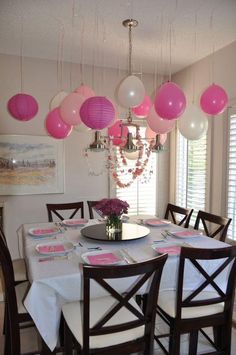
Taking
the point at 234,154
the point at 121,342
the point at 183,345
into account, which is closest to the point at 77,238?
the point at 121,342

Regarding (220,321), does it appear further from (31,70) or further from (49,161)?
(31,70)

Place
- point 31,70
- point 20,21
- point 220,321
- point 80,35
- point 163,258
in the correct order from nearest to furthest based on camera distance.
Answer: point 163,258 < point 220,321 < point 20,21 < point 80,35 < point 31,70

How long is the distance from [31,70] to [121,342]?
3648 mm

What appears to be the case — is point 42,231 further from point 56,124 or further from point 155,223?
point 155,223

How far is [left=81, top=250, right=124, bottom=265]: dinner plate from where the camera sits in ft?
6.54

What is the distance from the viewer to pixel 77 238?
2623 millimetres

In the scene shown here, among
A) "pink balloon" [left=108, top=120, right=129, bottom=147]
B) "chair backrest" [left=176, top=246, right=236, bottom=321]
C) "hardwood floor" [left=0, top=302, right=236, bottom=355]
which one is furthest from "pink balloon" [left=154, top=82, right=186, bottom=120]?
"hardwood floor" [left=0, top=302, right=236, bottom=355]

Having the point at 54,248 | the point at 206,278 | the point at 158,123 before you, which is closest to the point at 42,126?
the point at 158,123

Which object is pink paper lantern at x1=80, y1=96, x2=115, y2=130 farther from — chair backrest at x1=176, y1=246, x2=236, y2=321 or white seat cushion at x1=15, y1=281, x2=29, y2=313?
white seat cushion at x1=15, y1=281, x2=29, y2=313

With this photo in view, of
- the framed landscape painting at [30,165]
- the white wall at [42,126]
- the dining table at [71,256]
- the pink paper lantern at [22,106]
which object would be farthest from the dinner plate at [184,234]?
the framed landscape painting at [30,165]

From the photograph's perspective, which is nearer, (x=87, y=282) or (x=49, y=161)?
(x=87, y=282)

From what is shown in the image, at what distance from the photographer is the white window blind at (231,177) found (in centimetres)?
343

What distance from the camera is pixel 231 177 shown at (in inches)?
138

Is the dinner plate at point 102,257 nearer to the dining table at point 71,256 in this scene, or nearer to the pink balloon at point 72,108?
the dining table at point 71,256
